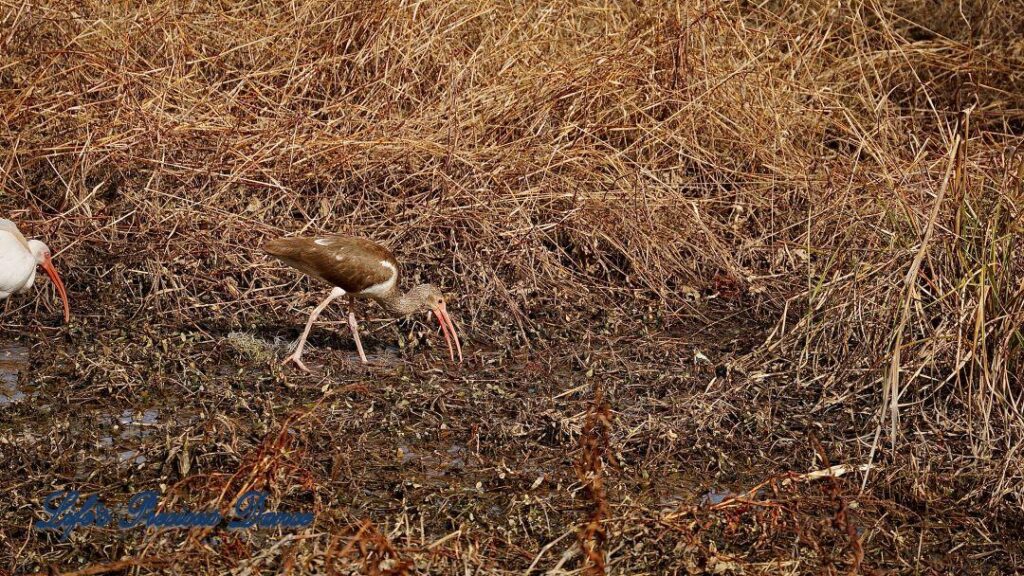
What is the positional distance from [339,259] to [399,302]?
42 cm

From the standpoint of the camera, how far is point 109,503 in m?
4.20

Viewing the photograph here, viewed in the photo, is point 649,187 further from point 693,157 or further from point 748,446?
point 748,446

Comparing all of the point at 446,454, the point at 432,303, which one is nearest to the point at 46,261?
the point at 432,303

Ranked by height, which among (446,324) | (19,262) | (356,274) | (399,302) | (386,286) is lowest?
(446,324)

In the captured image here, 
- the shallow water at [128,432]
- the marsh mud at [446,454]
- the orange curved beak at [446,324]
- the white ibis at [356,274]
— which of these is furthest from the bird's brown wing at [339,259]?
the shallow water at [128,432]

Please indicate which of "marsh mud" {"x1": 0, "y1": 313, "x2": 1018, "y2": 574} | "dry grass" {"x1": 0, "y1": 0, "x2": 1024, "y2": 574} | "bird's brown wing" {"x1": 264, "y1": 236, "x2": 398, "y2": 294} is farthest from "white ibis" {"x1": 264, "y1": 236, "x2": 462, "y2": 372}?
"dry grass" {"x1": 0, "y1": 0, "x2": 1024, "y2": 574}

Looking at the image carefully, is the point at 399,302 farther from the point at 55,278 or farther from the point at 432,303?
the point at 55,278

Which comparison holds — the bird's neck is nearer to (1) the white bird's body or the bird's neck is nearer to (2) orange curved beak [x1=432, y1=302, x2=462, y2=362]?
(2) orange curved beak [x1=432, y1=302, x2=462, y2=362]

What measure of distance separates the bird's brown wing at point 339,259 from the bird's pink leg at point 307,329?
0.09m

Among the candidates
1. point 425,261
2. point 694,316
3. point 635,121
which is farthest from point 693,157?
point 425,261

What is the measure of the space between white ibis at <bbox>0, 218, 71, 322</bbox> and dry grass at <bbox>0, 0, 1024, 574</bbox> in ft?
0.87

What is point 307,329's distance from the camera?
566 cm

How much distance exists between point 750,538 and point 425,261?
2.87 meters

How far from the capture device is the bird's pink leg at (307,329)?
219 inches
